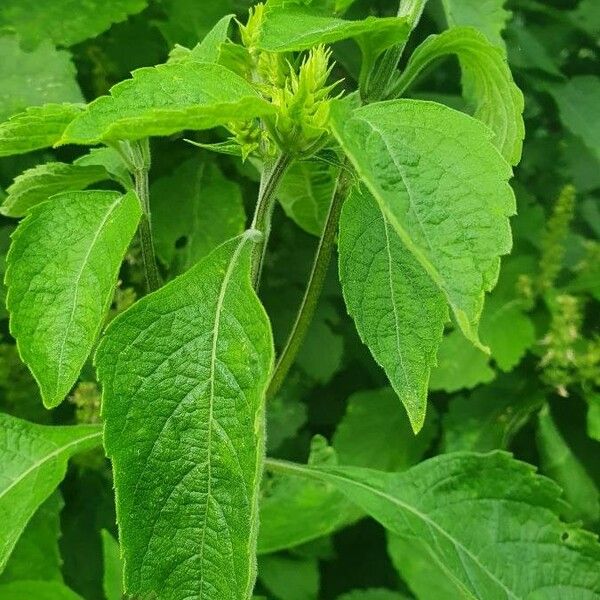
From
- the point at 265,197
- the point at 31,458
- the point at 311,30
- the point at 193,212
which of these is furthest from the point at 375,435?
the point at 311,30

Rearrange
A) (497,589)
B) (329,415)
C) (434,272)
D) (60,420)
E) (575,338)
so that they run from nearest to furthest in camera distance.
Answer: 1. (434,272)
2. (497,589)
3. (60,420)
4. (575,338)
5. (329,415)

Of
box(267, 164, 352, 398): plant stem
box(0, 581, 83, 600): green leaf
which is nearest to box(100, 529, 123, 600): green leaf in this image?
box(0, 581, 83, 600): green leaf

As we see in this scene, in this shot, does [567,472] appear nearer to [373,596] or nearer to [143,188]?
[373,596]

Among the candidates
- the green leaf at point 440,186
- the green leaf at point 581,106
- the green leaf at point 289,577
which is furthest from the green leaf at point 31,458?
the green leaf at point 581,106

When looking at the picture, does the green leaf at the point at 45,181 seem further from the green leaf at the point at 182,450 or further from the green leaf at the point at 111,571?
the green leaf at the point at 111,571

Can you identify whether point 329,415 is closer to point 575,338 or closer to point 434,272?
point 575,338

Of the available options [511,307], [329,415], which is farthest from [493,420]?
[329,415]
